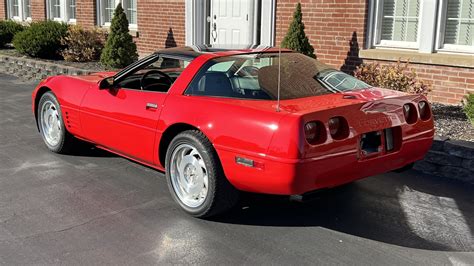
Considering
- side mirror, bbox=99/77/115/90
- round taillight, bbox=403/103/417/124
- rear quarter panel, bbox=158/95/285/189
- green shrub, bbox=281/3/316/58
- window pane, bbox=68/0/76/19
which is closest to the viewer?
rear quarter panel, bbox=158/95/285/189

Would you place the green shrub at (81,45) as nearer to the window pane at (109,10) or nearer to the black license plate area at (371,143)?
the window pane at (109,10)

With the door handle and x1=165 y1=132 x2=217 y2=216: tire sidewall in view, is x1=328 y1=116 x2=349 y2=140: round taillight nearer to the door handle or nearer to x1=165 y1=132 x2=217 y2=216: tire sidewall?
x1=165 y1=132 x2=217 y2=216: tire sidewall

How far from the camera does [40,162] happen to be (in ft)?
19.0

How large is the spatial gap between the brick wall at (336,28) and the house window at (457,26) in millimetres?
1260

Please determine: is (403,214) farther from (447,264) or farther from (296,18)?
(296,18)

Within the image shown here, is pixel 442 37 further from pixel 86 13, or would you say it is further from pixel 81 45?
pixel 86 13

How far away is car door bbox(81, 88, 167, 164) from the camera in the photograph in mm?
4637

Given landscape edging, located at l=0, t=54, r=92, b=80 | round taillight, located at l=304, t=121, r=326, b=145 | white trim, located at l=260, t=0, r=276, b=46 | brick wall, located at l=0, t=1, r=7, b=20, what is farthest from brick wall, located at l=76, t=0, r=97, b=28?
round taillight, located at l=304, t=121, r=326, b=145

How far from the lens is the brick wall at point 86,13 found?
14.7 m

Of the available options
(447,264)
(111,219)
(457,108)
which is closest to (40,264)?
(111,219)

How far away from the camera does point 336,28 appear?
9.23 metres

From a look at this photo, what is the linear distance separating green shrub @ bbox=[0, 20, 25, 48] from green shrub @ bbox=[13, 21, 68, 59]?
120 inches

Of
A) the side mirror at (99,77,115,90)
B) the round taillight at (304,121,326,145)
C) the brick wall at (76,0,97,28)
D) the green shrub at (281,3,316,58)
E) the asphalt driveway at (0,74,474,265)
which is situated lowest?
the asphalt driveway at (0,74,474,265)

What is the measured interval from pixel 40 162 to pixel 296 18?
5143 millimetres
